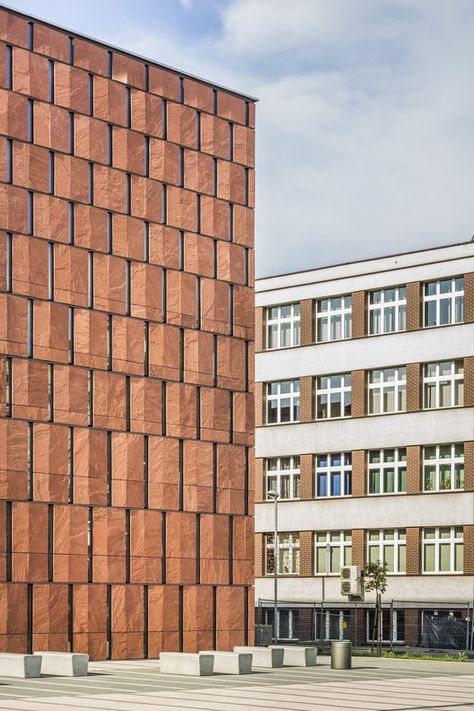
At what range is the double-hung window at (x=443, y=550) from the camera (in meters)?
71.8

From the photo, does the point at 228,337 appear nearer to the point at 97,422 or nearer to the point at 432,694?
the point at 97,422

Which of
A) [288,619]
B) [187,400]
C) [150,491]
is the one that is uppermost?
[187,400]

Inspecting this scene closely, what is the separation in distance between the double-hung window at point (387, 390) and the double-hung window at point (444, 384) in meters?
1.41

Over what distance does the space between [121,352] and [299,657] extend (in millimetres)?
13277

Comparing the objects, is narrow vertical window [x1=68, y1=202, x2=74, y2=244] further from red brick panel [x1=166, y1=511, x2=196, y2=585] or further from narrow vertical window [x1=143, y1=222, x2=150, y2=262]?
red brick panel [x1=166, y1=511, x2=196, y2=585]

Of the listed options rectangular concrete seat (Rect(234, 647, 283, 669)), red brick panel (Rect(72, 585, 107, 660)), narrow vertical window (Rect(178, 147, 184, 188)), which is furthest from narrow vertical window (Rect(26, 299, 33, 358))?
rectangular concrete seat (Rect(234, 647, 283, 669))

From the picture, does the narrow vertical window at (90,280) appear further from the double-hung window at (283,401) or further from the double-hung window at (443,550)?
the double-hung window at (283,401)

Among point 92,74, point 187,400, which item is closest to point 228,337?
point 187,400

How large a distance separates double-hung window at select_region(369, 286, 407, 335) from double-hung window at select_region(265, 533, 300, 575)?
499 inches

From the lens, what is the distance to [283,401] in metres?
80.3

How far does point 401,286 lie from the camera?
7531cm

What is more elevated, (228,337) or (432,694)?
(228,337)

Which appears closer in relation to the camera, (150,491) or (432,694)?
(432,694)

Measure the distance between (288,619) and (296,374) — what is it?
13.8 meters
